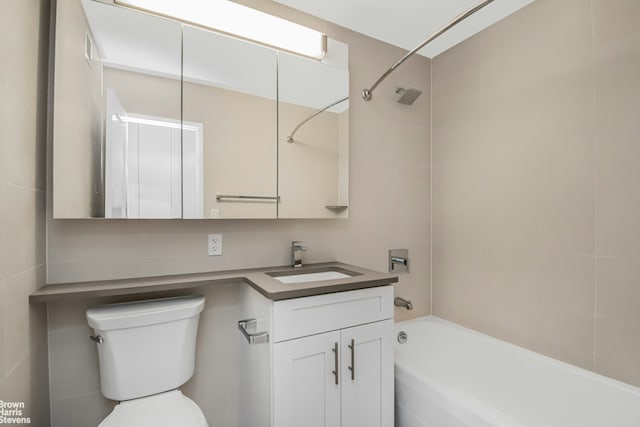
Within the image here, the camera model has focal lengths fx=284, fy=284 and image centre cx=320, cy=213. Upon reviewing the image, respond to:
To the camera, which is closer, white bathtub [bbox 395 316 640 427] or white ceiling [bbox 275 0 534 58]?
white bathtub [bbox 395 316 640 427]

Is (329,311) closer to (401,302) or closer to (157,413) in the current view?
(157,413)

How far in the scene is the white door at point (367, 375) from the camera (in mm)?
1244

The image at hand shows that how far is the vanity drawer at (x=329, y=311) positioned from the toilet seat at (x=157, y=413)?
16.1 inches

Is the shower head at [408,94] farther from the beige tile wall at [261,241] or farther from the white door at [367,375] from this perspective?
the white door at [367,375]

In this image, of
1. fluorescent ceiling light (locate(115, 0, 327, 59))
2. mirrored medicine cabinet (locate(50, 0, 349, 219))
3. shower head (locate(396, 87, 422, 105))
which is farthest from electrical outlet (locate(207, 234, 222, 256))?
shower head (locate(396, 87, 422, 105))

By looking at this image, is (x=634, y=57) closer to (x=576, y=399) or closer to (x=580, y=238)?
(x=580, y=238)

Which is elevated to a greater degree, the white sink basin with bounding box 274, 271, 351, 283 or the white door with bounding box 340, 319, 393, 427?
the white sink basin with bounding box 274, 271, 351, 283

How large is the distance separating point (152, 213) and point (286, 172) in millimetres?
679

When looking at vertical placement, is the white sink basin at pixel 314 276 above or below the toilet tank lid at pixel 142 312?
above

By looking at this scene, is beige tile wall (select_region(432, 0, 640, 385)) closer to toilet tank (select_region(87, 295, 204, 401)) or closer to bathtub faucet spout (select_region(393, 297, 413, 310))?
bathtub faucet spout (select_region(393, 297, 413, 310))

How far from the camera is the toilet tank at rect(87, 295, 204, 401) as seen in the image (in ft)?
3.65

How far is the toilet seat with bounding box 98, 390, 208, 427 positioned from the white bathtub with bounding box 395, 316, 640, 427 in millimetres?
960

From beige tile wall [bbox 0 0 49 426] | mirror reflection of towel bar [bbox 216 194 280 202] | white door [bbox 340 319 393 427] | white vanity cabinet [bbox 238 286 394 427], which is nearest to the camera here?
beige tile wall [bbox 0 0 49 426]

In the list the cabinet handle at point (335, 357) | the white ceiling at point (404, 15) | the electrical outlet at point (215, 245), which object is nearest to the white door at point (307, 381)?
the cabinet handle at point (335, 357)
